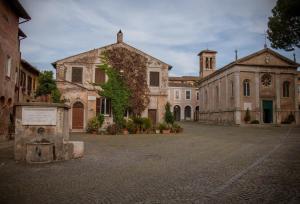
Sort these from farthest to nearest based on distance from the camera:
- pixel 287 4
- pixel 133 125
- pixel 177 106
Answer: pixel 177 106
pixel 133 125
pixel 287 4

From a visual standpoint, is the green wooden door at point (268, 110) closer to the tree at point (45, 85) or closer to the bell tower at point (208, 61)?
the bell tower at point (208, 61)

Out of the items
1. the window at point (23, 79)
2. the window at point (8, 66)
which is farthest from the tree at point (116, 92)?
the window at point (8, 66)

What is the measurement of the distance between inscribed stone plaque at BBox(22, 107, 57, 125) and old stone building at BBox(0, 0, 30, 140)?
721 cm

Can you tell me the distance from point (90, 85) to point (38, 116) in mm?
15512

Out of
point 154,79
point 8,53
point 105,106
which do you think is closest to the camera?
point 8,53

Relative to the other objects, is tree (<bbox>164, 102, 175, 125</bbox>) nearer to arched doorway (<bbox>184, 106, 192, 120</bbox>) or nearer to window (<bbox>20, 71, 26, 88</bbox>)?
window (<bbox>20, 71, 26, 88</bbox>)

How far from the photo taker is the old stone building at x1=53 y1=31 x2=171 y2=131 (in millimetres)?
23266

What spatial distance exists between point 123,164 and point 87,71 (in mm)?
17874

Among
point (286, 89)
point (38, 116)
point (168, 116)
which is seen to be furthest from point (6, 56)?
point (286, 89)

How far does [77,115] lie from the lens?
23516 millimetres

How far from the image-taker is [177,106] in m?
56.8

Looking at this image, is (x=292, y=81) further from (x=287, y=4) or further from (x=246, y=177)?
(x=246, y=177)

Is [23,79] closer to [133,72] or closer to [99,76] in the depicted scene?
[99,76]

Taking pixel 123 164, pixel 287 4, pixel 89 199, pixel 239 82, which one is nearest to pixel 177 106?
pixel 239 82
